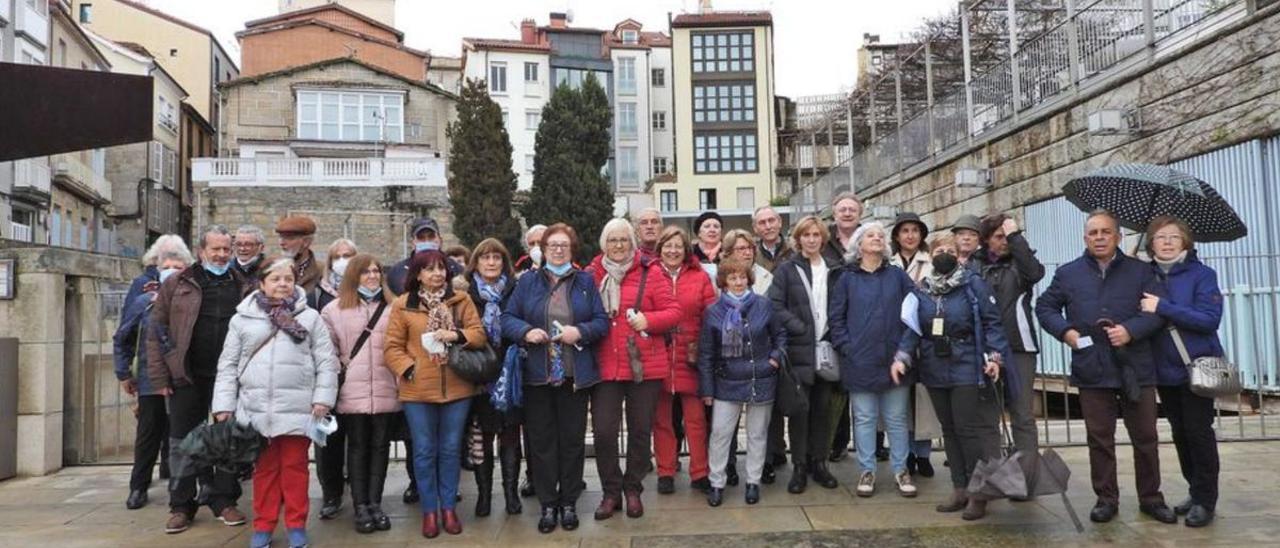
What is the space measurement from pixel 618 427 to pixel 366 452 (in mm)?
1576

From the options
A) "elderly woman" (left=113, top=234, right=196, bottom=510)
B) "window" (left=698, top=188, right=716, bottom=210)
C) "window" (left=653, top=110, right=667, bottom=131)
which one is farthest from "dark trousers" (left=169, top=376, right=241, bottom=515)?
"window" (left=653, top=110, right=667, bottom=131)

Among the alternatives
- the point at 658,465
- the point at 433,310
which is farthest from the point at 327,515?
the point at 658,465

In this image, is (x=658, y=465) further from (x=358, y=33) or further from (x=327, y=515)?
(x=358, y=33)

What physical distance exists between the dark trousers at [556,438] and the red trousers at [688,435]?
59 cm

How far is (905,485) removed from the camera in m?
5.49

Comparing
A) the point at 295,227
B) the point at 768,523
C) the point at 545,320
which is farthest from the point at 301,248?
the point at 768,523

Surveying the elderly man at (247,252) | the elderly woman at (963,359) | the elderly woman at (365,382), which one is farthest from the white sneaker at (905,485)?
the elderly man at (247,252)

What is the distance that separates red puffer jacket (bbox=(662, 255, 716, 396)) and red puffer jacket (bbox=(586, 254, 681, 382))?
0.19 metres

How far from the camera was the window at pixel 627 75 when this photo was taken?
54.8 m

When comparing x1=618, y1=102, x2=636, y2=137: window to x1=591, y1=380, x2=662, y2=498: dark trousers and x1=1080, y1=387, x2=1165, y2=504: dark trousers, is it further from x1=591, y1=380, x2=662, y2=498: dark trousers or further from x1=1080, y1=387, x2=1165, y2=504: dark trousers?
x1=1080, y1=387, x2=1165, y2=504: dark trousers

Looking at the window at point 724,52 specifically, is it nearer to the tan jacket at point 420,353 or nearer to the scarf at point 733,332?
the scarf at point 733,332

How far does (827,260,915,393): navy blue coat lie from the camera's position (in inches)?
211

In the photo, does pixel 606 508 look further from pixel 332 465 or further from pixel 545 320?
pixel 332 465

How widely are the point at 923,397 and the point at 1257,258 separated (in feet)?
18.6
